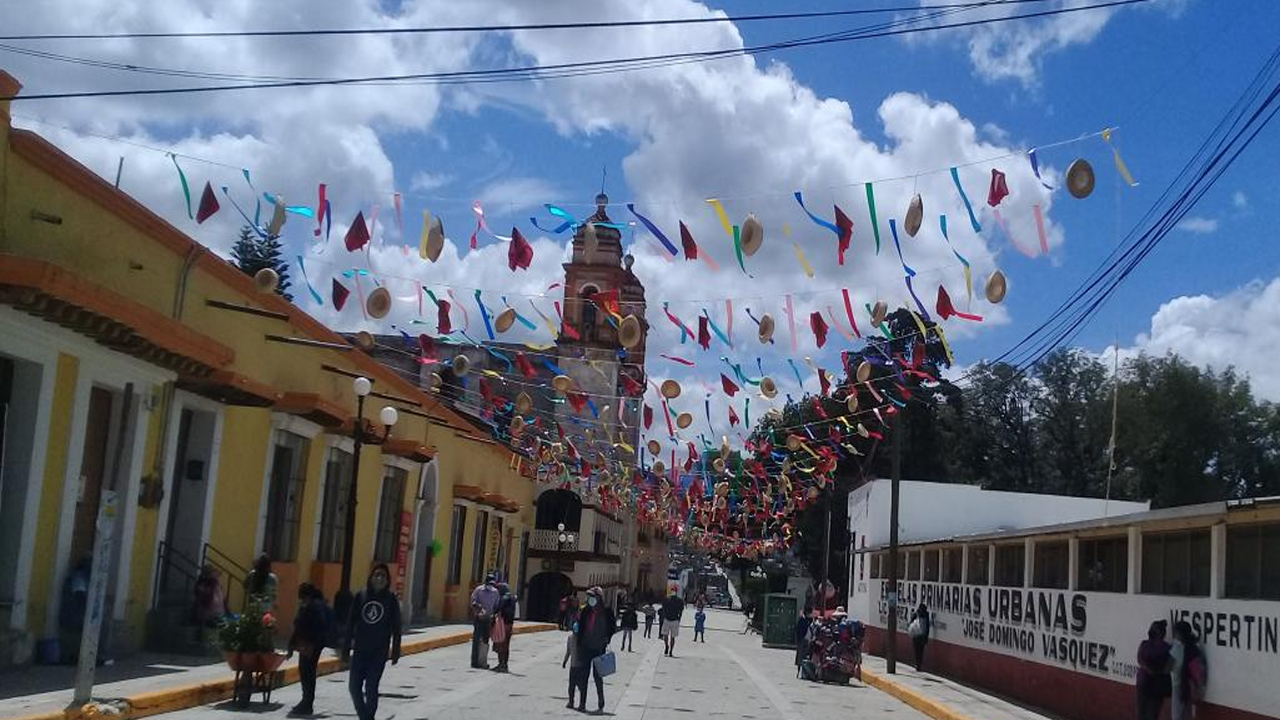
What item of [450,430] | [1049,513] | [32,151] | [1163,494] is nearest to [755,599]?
[1163,494]

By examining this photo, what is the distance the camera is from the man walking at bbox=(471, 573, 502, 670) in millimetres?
22453

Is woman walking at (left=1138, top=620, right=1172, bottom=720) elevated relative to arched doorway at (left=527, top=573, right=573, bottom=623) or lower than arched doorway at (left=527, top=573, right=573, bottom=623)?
elevated

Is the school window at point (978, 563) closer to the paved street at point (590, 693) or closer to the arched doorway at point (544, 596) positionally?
the paved street at point (590, 693)

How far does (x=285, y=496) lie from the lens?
77.4ft

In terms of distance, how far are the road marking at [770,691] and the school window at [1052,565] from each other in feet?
16.7

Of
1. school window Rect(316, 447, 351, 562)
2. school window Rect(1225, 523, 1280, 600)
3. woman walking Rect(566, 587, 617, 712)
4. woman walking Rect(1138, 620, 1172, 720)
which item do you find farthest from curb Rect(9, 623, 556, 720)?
school window Rect(1225, 523, 1280, 600)

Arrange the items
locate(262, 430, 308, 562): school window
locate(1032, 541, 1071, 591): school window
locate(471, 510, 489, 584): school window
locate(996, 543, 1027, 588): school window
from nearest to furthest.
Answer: locate(1032, 541, 1071, 591): school window → locate(262, 430, 308, 562): school window → locate(996, 543, 1027, 588): school window → locate(471, 510, 489, 584): school window

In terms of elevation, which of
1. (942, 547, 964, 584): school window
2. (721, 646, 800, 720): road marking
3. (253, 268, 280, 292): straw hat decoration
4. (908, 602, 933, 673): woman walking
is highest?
(253, 268, 280, 292): straw hat decoration

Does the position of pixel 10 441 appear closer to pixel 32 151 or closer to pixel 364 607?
pixel 32 151

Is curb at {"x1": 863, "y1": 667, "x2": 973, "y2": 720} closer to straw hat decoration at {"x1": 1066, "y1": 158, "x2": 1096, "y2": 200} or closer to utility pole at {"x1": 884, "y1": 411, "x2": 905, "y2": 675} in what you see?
utility pole at {"x1": 884, "y1": 411, "x2": 905, "y2": 675}

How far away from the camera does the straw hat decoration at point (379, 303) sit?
1777cm

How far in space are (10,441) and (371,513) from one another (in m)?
14.5

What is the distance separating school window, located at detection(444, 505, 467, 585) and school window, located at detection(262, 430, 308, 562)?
42.0ft

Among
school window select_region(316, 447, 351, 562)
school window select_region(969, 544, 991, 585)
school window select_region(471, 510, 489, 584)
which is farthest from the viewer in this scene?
school window select_region(471, 510, 489, 584)
